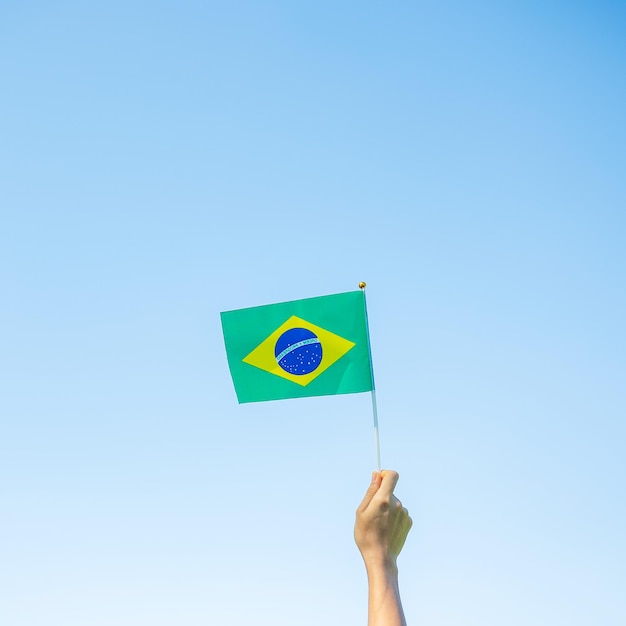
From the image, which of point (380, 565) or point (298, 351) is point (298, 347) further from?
point (380, 565)

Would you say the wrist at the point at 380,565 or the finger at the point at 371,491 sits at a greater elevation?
the finger at the point at 371,491

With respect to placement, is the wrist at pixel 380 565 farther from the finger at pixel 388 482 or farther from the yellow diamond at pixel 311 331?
the yellow diamond at pixel 311 331

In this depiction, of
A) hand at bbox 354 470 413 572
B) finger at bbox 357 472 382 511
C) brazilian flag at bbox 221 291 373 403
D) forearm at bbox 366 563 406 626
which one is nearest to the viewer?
forearm at bbox 366 563 406 626

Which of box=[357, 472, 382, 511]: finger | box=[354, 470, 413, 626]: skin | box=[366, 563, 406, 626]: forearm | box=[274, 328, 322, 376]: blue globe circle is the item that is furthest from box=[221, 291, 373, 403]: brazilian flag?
box=[366, 563, 406, 626]: forearm

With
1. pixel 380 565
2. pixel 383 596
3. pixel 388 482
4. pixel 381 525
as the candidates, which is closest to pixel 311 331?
pixel 388 482

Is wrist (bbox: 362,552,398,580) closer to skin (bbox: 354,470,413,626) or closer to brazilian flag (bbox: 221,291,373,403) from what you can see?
skin (bbox: 354,470,413,626)

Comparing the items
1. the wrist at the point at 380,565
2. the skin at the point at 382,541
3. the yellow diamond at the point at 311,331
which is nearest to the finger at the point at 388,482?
the skin at the point at 382,541

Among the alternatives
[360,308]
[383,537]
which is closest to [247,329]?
[360,308]

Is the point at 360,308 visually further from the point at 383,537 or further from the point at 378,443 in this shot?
the point at 383,537
